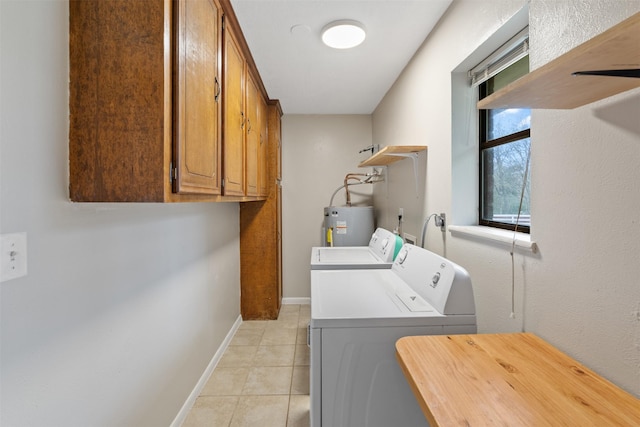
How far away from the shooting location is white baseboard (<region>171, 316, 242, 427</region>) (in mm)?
1785

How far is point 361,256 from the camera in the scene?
2373 millimetres

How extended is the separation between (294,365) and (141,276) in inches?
58.5

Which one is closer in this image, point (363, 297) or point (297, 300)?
point (363, 297)

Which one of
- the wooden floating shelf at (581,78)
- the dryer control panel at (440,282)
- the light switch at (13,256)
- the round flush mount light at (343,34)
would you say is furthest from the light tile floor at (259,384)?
the round flush mount light at (343,34)

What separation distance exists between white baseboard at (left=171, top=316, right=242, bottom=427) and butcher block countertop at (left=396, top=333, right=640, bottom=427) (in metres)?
1.47

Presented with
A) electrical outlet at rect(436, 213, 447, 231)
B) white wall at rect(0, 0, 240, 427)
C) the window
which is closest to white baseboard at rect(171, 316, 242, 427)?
white wall at rect(0, 0, 240, 427)

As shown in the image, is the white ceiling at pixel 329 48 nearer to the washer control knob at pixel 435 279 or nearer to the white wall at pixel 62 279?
the white wall at pixel 62 279

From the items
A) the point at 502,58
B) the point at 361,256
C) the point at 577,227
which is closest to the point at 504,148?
the point at 502,58

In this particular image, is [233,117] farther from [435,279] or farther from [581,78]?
[581,78]

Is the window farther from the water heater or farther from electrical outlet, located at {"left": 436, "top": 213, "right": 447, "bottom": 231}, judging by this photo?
the water heater

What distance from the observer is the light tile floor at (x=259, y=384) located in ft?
6.09

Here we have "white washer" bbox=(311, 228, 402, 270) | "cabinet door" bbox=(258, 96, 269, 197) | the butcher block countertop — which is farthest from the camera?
"cabinet door" bbox=(258, 96, 269, 197)

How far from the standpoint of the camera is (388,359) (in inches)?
48.8

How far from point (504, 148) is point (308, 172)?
8.19 ft
